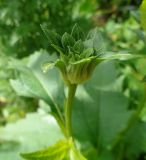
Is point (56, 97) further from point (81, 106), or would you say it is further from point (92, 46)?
point (92, 46)

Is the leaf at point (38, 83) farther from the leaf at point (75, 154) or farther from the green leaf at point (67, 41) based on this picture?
the green leaf at point (67, 41)

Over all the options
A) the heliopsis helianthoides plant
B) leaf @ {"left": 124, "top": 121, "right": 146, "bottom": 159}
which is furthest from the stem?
leaf @ {"left": 124, "top": 121, "right": 146, "bottom": 159}

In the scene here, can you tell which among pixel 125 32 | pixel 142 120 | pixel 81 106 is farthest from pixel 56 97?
pixel 125 32

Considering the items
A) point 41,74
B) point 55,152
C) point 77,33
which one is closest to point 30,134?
point 41,74

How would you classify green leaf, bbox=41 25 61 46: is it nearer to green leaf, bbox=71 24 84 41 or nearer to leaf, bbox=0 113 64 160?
green leaf, bbox=71 24 84 41

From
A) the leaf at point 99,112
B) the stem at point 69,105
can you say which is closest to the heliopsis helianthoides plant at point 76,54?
the stem at point 69,105

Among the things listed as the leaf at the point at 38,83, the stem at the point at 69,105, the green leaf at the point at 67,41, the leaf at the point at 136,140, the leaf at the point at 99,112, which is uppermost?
the green leaf at the point at 67,41
